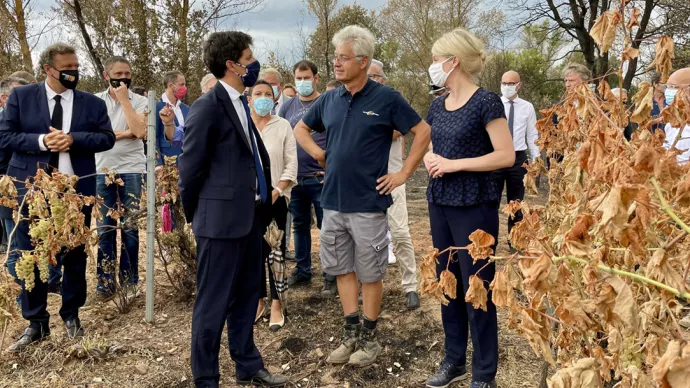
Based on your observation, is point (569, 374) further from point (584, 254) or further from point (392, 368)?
point (392, 368)

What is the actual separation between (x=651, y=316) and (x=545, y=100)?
61.3 feet

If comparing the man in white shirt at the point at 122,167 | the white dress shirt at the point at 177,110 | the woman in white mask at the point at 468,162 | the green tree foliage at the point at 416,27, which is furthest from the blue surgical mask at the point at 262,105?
the green tree foliage at the point at 416,27

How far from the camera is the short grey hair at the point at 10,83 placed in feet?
18.2

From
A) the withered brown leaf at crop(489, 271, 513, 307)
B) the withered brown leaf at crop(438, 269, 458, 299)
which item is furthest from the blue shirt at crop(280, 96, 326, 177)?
the withered brown leaf at crop(489, 271, 513, 307)

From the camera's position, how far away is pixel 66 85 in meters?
3.69

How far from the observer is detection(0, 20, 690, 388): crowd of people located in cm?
285

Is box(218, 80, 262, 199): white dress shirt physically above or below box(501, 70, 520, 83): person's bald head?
below

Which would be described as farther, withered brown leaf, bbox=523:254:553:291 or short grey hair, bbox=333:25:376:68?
short grey hair, bbox=333:25:376:68

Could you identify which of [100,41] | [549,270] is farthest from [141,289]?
[100,41]

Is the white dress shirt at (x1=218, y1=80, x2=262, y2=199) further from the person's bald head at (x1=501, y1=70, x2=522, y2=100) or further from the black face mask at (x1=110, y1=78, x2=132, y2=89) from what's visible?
the person's bald head at (x1=501, y1=70, x2=522, y2=100)

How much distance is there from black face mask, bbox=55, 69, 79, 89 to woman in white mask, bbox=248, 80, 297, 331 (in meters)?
1.24

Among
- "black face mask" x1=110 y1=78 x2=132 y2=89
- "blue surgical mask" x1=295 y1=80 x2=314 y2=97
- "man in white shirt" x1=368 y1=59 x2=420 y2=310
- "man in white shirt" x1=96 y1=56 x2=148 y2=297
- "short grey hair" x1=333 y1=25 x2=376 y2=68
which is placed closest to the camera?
"short grey hair" x1=333 y1=25 x2=376 y2=68

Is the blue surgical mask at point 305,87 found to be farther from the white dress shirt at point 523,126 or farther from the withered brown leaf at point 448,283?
the withered brown leaf at point 448,283

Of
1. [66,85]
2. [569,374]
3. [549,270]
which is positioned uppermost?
[66,85]
